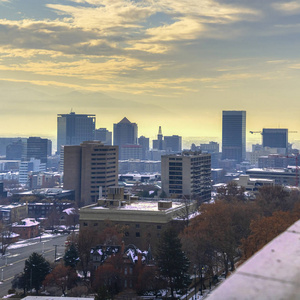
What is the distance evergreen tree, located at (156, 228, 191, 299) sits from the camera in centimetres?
4719

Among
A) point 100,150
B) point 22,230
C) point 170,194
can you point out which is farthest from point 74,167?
point 22,230

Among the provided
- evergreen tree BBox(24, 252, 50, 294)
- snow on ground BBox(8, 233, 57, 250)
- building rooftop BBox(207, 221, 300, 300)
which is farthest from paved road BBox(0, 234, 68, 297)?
building rooftop BBox(207, 221, 300, 300)

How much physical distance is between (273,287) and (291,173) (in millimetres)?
164712

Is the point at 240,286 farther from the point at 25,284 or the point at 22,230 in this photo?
the point at 22,230

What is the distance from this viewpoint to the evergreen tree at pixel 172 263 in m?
47.2

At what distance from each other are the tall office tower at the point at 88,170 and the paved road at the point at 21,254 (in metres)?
35.9

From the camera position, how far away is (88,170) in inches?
5094

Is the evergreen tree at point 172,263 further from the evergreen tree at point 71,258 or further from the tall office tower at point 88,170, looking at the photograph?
the tall office tower at point 88,170

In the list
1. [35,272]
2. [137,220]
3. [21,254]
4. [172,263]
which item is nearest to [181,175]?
[21,254]

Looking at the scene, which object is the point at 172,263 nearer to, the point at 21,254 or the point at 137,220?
the point at 137,220

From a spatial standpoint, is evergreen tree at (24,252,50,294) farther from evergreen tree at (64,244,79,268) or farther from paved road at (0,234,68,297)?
paved road at (0,234,68,297)

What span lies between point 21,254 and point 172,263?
116 ft

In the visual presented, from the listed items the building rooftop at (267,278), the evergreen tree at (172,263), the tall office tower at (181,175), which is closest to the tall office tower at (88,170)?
the tall office tower at (181,175)

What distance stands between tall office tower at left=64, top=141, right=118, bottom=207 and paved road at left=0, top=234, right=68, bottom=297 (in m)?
35.9
